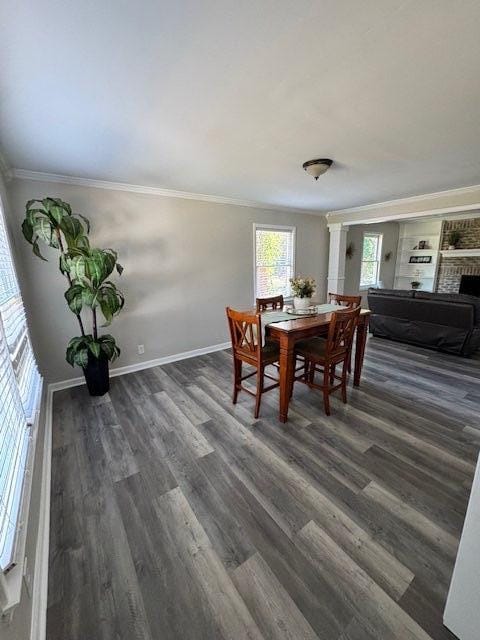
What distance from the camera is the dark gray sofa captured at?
3.60 metres

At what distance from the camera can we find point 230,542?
4.52ft

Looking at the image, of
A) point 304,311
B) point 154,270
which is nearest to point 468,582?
point 304,311

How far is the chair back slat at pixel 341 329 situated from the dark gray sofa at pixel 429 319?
7.15 ft

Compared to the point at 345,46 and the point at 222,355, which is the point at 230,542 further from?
the point at 222,355

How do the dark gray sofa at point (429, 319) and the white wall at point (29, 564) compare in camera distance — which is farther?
the dark gray sofa at point (429, 319)

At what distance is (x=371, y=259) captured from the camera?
6.73 meters

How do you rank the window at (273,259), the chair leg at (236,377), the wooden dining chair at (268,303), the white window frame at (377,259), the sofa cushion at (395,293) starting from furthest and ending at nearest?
the white window frame at (377,259) → the window at (273,259) → the sofa cushion at (395,293) → the wooden dining chair at (268,303) → the chair leg at (236,377)

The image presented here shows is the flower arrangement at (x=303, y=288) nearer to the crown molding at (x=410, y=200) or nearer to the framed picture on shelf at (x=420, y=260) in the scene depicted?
the crown molding at (x=410, y=200)

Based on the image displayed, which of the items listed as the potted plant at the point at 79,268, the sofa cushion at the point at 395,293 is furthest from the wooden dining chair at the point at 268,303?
the sofa cushion at the point at 395,293

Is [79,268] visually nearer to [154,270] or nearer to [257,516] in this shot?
[154,270]

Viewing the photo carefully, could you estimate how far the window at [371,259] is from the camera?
653cm

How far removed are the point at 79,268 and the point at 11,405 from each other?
4.65ft

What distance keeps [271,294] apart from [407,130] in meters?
3.17

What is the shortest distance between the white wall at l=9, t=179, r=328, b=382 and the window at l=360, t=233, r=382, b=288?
2708 millimetres
